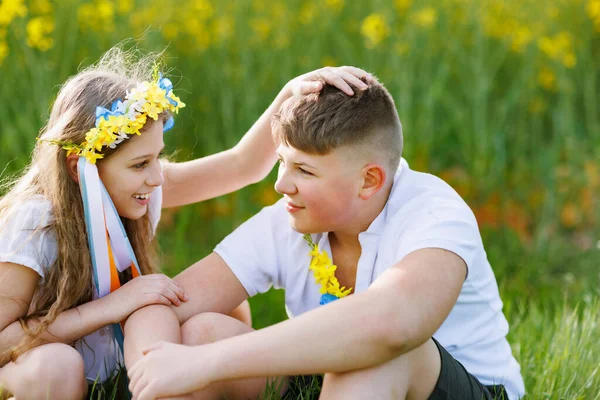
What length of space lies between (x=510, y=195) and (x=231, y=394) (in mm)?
2603

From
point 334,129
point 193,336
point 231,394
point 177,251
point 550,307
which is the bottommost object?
point 550,307

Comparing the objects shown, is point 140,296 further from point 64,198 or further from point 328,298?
point 328,298

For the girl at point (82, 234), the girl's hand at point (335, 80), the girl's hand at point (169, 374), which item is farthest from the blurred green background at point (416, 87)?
the girl's hand at point (169, 374)

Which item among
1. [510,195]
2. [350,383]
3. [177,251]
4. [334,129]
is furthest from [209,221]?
[350,383]

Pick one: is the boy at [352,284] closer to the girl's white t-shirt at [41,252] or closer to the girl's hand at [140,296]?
the girl's hand at [140,296]

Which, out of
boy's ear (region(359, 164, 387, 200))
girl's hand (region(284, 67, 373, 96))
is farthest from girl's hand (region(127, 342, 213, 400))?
girl's hand (region(284, 67, 373, 96))

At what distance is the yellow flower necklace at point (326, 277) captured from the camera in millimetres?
2145

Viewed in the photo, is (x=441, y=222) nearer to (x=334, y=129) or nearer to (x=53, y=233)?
(x=334, y=129)

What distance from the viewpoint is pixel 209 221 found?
14.1 feet

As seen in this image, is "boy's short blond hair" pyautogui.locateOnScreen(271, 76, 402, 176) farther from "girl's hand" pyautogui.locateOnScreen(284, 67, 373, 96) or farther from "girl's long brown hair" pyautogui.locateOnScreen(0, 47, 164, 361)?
"girl's long brown hair" pyautogui.locateOnScreen(0, 47, 164, 361)

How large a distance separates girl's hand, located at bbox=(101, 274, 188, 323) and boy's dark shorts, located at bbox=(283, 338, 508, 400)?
16.3 inches

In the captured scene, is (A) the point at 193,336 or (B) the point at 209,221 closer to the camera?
(A) the point at 193,336

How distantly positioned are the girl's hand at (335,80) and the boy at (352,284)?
0.02 m

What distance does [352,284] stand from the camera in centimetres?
223
